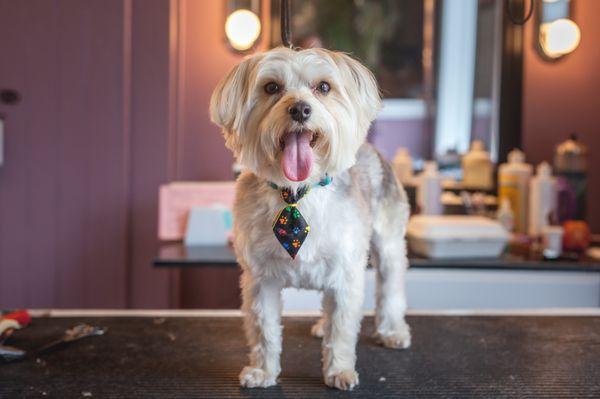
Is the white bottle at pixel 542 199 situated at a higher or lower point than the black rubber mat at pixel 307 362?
higher

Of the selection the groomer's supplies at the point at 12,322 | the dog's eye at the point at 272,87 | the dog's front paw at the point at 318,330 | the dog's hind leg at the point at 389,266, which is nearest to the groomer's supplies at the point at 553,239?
the dog's hind leg at the point at 389,266

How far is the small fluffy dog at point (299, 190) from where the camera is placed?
1.24 m

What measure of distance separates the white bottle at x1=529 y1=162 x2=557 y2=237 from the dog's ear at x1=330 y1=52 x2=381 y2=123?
1978 millimetres

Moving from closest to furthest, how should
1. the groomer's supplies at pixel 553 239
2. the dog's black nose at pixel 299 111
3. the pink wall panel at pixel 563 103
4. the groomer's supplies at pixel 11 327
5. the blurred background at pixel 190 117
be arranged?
the dog's black nose at pixel 299 111
the groomer's supplies at pixel 11 327
the groomer's supplies at pixel 553 239
the blurred background at pixel 190 117
the pink wall panel at pixel 563 103

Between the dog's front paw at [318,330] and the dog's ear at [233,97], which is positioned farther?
the dog's front paw at [318,330]

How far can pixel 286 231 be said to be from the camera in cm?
130

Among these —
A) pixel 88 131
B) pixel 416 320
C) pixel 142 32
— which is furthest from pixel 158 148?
pixel 416 320

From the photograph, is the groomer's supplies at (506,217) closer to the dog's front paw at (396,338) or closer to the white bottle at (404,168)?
the white bottle at (404,168)

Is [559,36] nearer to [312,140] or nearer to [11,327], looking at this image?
[312,140]

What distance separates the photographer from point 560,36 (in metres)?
3.17

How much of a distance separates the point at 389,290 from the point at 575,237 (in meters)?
1.59

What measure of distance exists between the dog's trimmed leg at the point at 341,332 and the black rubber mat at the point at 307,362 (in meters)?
0.04

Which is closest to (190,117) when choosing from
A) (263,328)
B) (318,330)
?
(318,330)

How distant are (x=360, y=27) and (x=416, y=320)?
2.21 metres
